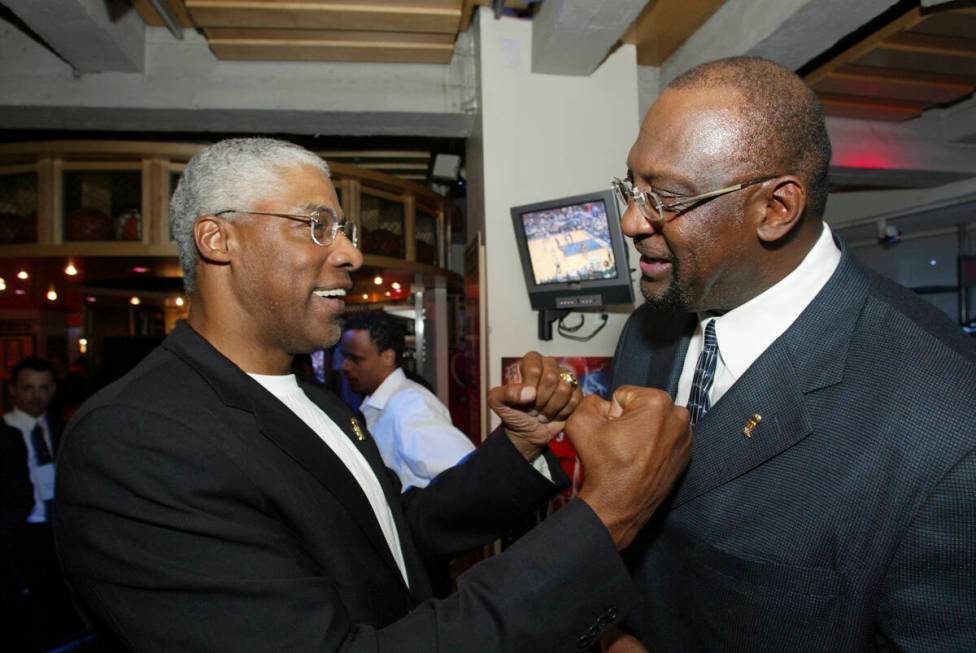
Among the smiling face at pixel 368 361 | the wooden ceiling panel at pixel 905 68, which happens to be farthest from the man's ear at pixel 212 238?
the wooden ceiling panel at pixel 905 68

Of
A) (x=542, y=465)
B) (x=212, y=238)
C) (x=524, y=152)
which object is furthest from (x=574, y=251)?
(x=212, y=238)

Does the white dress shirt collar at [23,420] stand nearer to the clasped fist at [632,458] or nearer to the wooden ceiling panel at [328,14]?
the wooden ceiling panel at [328,14]

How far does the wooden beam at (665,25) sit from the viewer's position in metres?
3.68

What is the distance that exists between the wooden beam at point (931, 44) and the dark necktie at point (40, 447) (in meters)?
6.39

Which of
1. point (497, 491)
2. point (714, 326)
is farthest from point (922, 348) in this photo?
point (497, 491)

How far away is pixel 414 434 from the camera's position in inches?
135

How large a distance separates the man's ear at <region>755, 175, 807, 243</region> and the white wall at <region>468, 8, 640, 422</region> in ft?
8.41

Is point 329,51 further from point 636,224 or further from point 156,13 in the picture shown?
point 636,224

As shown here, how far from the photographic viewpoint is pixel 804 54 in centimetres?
354

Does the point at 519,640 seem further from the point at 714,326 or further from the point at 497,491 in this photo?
the point at 714,326

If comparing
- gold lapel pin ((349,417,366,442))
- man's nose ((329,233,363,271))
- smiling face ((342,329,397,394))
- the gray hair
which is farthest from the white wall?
the gray hair

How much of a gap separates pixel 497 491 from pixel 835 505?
792 millimetres

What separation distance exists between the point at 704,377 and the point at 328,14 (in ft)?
11.1

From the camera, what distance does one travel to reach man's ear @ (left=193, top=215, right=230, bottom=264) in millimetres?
1467
